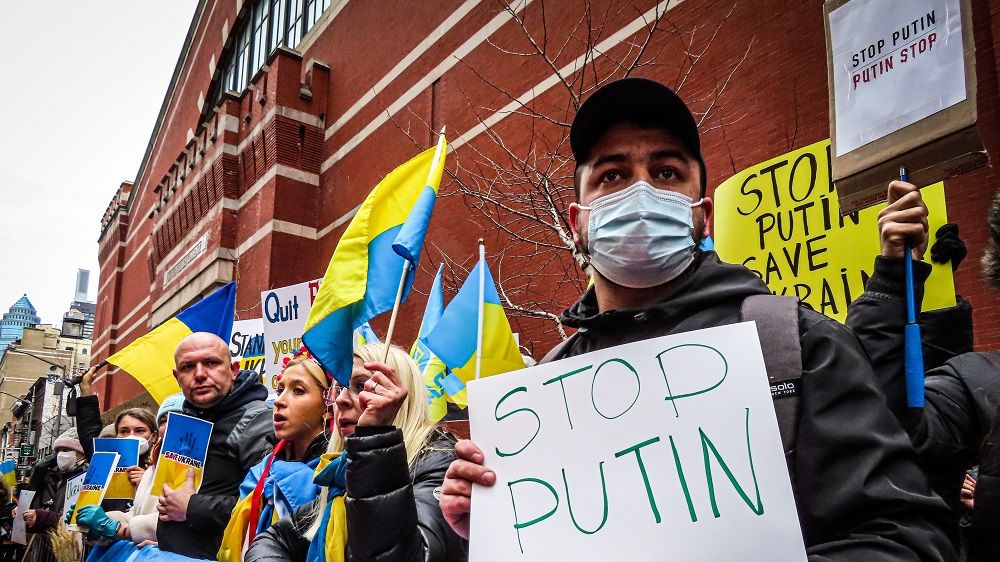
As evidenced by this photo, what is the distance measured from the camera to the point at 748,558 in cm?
123

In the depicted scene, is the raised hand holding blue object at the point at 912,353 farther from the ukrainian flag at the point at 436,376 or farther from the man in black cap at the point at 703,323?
the ukrainian flag at the point at 436,376

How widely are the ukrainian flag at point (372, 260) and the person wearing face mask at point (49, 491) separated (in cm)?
560

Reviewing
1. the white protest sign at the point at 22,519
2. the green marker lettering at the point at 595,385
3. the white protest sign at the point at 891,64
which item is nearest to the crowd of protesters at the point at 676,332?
the green marker lettering at the point at 595,385

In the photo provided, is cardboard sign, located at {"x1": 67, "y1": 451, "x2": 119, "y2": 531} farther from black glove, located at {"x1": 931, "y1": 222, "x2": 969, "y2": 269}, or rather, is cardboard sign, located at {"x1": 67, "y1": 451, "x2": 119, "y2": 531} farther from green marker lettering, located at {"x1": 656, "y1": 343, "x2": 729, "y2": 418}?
black glove, located at {"x1": 931, "y1": 222, "x2": 969, "y2": 269}

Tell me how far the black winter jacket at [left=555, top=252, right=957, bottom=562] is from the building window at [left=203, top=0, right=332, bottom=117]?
60.2 feet

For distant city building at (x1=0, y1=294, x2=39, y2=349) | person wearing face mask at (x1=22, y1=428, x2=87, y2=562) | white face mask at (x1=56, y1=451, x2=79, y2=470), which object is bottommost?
person wearing face mask at (x1=22, y1=428, x2=87, y2=562)

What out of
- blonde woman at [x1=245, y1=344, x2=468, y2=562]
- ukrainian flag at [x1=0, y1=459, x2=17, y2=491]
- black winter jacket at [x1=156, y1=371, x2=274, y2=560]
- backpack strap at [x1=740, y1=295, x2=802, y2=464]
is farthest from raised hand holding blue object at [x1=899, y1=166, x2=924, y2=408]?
ukrainian flag at [x1=0, y1=459, x2=17, y2=491]

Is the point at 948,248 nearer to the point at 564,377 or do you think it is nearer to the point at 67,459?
the point at 564,377

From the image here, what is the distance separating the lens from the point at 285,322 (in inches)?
316

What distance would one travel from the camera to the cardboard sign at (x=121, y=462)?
4.74 meters

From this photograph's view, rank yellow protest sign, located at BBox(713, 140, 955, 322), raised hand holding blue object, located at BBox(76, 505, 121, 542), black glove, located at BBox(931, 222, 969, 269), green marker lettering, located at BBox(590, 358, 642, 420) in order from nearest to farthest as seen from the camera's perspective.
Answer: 1. green marker lettering, located at BBox(590, 358, 642, 420)
2. black glove, located at BBox(931, 222, 969, 269)
3. yellow protest sign, located at BBox(713, 140, 955, 322)
4. raised hand holding blue object, located at BBox(76, 505, 121, 542)

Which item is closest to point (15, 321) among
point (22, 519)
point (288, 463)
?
point (22, 519)

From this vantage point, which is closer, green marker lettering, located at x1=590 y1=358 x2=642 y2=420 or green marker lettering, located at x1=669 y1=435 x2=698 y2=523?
green marker lettering, located at x1=669 y1=435 x2=698 y2=523

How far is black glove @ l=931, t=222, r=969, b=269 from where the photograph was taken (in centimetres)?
246
